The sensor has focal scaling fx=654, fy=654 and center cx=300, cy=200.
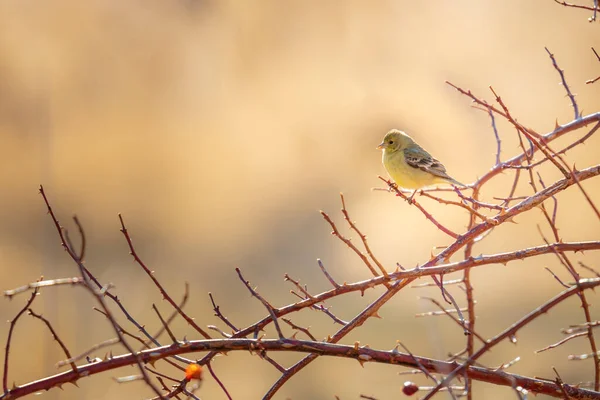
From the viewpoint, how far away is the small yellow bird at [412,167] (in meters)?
2.62

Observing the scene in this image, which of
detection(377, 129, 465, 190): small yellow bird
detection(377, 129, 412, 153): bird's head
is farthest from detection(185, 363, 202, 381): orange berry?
detection(377, 129, 412, 153): bird's head

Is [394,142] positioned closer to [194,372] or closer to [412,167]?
[412,167]

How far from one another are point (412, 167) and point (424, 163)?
50 mm

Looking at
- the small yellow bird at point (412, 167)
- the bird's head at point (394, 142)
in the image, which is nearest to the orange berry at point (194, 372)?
the small yellow bird at point (412, 167)

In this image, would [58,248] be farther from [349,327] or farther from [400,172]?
[349,327]

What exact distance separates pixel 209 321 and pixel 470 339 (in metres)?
4.73

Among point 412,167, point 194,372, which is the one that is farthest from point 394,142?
point 194,372

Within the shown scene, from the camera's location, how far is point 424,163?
2.63 metres

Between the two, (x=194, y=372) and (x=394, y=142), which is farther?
(x=394, y=142)

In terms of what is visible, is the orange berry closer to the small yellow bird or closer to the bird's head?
the small yellow bird

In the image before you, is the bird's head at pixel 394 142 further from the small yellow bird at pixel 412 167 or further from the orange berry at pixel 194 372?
the orange berry at pixel 194 372

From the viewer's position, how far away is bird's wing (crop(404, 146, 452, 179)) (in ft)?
8.59

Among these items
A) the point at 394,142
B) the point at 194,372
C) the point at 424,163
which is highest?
the point at 394,142

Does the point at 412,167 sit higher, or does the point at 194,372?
the point at 412,167
